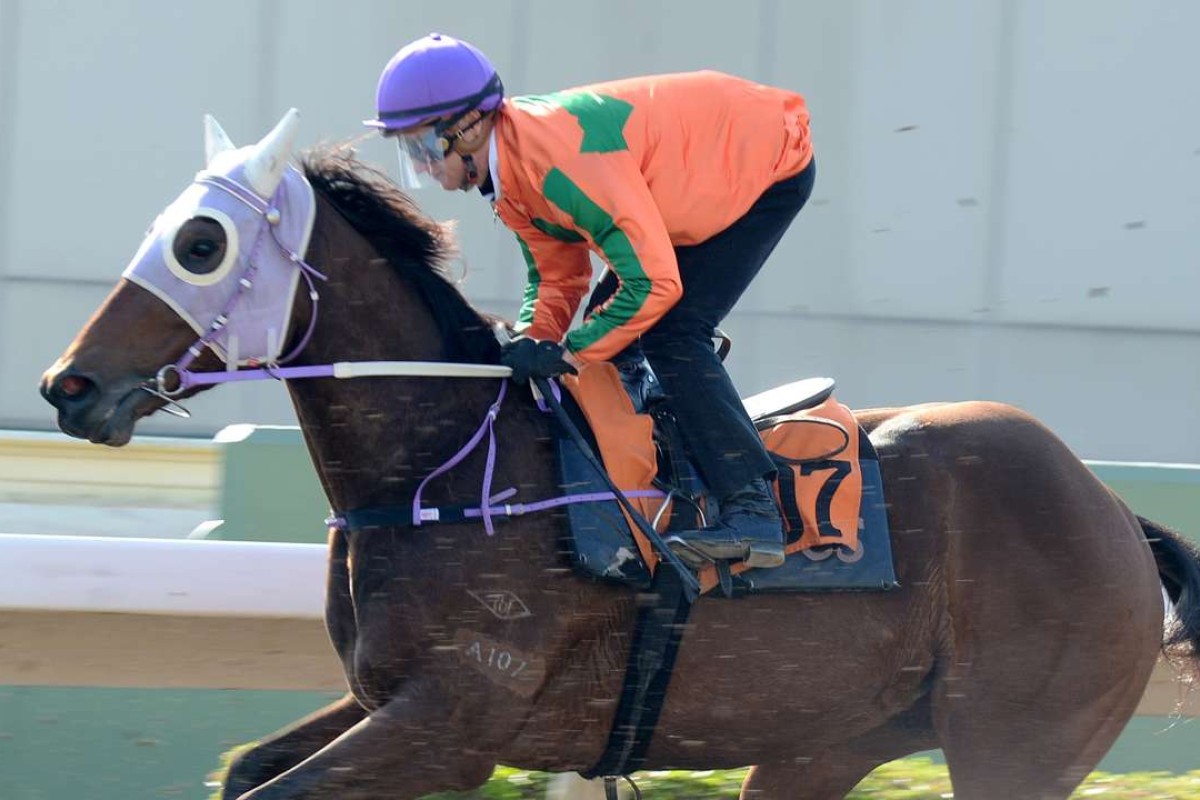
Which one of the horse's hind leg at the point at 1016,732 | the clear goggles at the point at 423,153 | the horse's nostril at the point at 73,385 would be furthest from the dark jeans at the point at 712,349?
the horse's nostril at the point at 73,385

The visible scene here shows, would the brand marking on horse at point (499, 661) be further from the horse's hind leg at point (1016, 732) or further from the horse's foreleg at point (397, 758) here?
the horse's hind leg at point (1016, 732)

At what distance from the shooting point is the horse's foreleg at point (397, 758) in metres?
3.41

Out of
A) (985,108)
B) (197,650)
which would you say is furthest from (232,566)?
(985,108)

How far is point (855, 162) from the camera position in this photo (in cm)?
825

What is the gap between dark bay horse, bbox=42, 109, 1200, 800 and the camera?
3490 mm

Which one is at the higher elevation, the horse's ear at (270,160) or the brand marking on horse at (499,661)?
the horse's ear at (270,160)

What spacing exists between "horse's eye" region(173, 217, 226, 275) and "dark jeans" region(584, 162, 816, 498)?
0.88m

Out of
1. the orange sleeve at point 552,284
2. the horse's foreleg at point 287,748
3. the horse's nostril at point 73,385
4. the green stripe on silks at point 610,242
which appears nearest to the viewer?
the horse's nostril at point 73,385

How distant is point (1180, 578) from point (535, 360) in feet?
5.87

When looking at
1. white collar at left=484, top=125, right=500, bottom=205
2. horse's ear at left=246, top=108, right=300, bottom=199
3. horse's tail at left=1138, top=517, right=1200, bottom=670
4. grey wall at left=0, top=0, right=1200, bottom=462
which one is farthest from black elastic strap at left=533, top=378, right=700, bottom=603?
grey wall at left=0, top=0, right=1200, bottom=462

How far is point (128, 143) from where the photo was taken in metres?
8.09

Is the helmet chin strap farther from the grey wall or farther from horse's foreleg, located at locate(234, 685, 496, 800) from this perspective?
the grey wall

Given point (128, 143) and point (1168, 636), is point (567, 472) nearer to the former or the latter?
point (1168, 636)

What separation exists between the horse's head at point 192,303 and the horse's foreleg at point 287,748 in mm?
804
